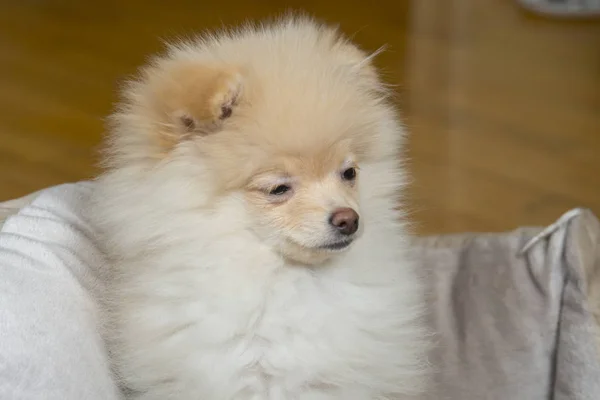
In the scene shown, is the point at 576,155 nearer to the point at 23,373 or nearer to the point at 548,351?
the point at 548,351

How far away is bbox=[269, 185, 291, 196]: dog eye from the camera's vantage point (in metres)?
1.31

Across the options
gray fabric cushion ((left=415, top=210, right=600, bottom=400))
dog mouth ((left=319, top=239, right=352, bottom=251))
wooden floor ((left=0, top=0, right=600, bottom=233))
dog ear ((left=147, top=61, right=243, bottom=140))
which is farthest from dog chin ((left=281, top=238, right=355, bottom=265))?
wooden floor ((left=0, top=0, right=600, bottom=233))

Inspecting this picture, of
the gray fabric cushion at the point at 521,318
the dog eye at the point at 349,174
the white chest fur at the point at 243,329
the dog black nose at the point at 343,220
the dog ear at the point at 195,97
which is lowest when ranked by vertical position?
the gray fabric cushion at the point at 521,318

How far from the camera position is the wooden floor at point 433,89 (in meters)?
2.95

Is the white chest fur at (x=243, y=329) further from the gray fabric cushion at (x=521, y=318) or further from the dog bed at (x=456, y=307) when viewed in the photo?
the gray fabric cushion at (x=521, y=318)

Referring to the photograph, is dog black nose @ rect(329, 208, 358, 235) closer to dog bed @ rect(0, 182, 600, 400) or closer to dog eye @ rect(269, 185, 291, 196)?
dog eye @ rect(269, 185, 291, 196)

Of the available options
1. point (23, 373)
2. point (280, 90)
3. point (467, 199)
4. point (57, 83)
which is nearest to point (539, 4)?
point (467, 199)

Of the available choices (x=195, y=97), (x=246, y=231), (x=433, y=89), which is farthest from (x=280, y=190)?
(x=433, y=89)

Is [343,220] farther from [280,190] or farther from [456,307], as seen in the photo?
[456,307]

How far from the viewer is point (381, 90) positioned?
1.54 m

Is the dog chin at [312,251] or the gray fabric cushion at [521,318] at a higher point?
the dog chin at [312,251]

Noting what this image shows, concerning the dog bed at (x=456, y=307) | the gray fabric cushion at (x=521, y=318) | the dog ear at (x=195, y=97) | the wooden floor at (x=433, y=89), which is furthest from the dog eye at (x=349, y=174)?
the wooden floor at (x=433, y=89)

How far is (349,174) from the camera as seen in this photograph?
4.57 ft

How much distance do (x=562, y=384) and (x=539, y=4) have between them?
3141 millimetres
